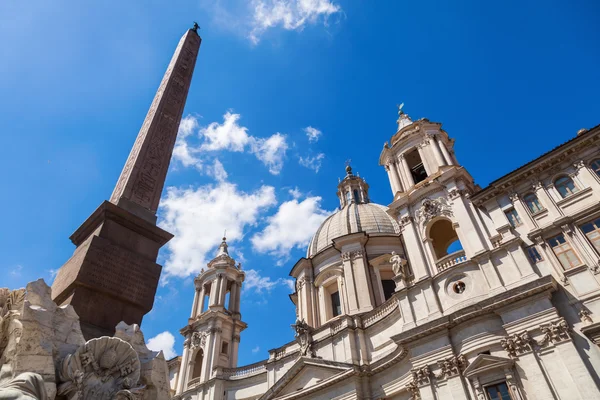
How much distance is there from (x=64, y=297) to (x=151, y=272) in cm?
139

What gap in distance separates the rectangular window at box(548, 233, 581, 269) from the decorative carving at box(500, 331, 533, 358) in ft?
11.2

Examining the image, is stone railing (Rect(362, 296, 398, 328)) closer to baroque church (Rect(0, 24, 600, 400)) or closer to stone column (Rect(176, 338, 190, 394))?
baroque church (Rect(0, 24, 600, 400))

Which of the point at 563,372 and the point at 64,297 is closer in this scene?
the point at 64,297

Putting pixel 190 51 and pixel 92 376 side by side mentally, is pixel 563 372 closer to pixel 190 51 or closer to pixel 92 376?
pixel 92 376

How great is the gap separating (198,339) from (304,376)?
1222cm

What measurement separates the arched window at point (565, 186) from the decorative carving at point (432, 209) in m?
5.32

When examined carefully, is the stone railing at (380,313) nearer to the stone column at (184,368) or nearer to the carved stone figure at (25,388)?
the stone column at (184,368)

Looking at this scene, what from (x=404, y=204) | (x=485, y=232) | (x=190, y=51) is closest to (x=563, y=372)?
(x=485, y=232)

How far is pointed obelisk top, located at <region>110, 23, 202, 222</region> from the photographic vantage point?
8.51m

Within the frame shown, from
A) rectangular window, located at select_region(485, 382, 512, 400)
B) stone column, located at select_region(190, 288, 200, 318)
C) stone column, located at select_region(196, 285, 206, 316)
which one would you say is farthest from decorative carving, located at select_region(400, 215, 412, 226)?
stone column, located at select_region(190, 288, 200, 318)

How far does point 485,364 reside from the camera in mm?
16250

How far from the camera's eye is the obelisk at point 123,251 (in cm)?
622

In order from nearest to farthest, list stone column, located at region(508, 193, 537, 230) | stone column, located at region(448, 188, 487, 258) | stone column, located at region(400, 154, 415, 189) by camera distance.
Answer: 1. stone column, located at region(508, 193, 537, 230)
2. stone column, located at region(448, 188, 487, 258)
3. stone column, located at region(400, 154, 415, 189)

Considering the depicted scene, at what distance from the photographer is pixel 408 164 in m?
27.3
